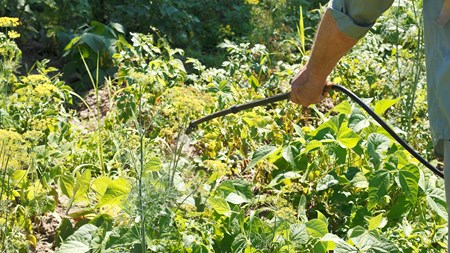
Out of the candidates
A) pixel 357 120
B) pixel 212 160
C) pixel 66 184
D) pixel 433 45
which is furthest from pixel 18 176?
pixel 433 45

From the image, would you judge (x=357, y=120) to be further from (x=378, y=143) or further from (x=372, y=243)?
(x=372, y=243)

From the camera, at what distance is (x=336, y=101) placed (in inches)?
234

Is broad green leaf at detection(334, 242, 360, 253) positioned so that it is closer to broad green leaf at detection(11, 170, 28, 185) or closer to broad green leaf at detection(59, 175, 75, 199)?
broad green leaf at detection(59, 175, 75, 199)

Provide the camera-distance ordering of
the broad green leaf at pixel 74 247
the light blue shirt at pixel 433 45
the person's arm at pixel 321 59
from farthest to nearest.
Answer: the broad green leaf at pixel 74 247 < the person's arm at pixel 321 59 < the light blue shirt at pixel 433 45

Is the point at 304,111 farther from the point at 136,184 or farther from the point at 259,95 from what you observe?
the point at 136,184

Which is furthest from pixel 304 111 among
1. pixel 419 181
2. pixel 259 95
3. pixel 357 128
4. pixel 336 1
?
pixel 336 1

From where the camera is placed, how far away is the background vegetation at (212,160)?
13.0 feet

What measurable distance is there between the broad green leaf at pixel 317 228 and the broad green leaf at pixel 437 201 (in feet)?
1.77

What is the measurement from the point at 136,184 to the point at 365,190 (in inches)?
51.4

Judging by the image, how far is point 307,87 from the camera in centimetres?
359

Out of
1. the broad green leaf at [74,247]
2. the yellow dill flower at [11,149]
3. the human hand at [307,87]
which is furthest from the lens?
the broad green leaf at [74,247]

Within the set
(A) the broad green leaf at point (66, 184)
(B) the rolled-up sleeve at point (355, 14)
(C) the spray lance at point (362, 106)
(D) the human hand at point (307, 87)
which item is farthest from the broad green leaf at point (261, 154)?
(B) the rolled-up sleeve at point (355, 14)

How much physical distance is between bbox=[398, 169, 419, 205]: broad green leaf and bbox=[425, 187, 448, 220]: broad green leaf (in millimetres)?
61

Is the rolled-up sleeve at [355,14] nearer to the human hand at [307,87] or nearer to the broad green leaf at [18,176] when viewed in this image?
the human hand at [307,87]
